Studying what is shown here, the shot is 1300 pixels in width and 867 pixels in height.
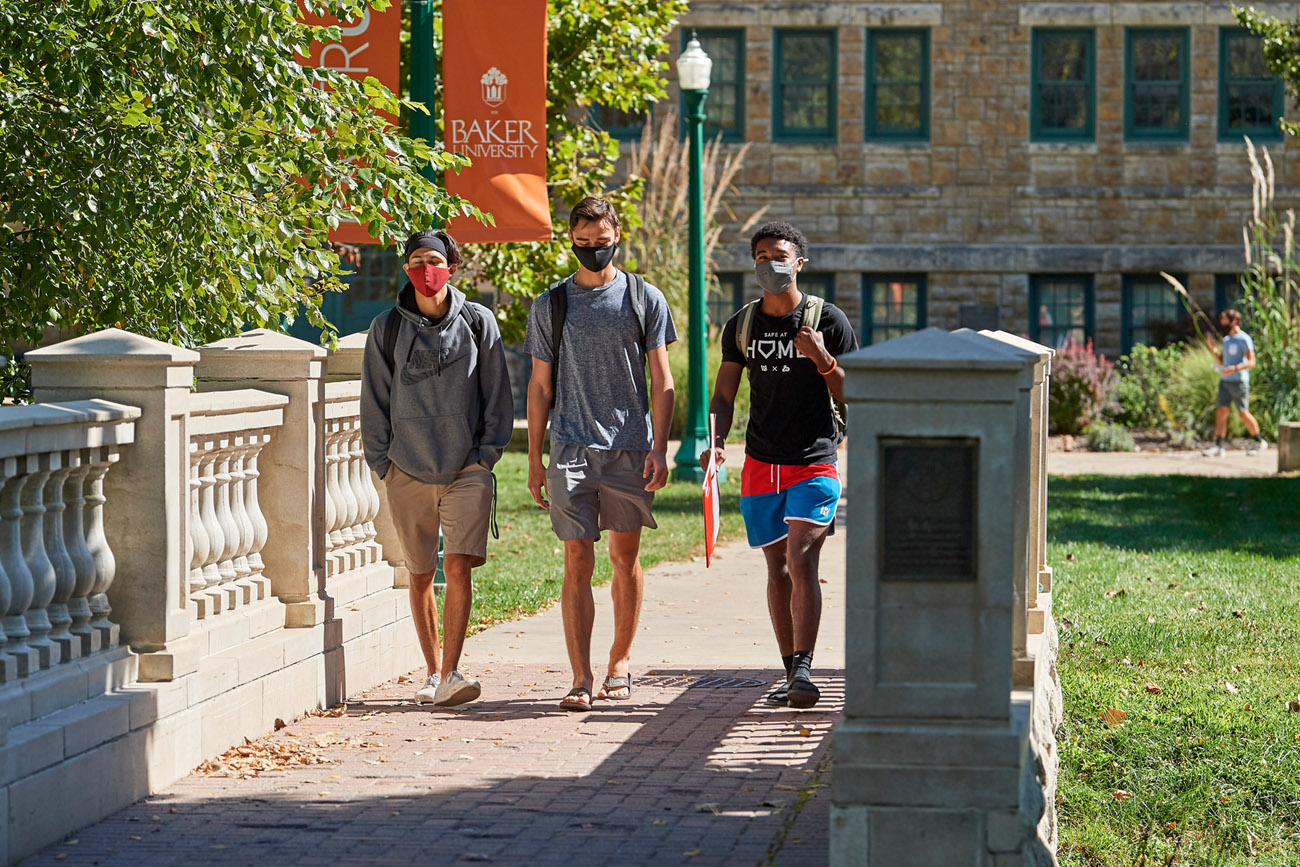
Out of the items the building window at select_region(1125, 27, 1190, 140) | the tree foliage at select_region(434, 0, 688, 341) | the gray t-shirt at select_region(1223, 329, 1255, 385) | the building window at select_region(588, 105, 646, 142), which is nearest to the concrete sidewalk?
the tree foliage at select_region(434, 0, 688, 341)

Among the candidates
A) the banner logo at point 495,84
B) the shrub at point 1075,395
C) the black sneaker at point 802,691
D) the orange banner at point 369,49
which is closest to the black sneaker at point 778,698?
the black sneaker at point 802,691

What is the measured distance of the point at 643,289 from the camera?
7734 mm

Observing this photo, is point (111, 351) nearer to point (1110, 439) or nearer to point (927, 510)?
point (927, 510)

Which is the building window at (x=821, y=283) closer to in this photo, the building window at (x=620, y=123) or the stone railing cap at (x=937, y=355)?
the building window at (x=620, y=123)

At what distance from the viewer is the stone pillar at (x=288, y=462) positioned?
7.59 metres

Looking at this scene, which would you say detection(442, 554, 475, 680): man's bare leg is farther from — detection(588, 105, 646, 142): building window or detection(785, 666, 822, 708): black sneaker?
detection(588, 105, 646, 142): building window

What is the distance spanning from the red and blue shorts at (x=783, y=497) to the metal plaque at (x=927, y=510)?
249 cm

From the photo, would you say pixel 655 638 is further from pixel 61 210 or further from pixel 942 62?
pixel 942 62

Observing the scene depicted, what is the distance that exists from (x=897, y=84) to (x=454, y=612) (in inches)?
978

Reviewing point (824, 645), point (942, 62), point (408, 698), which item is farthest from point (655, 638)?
point (942, 62)

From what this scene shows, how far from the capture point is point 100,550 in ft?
20.1

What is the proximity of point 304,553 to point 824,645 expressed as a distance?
3.19 meters

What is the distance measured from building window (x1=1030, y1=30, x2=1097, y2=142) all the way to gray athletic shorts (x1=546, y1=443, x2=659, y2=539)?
81.3 feet

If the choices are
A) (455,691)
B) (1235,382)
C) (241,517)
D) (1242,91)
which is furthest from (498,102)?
(1242,91)
